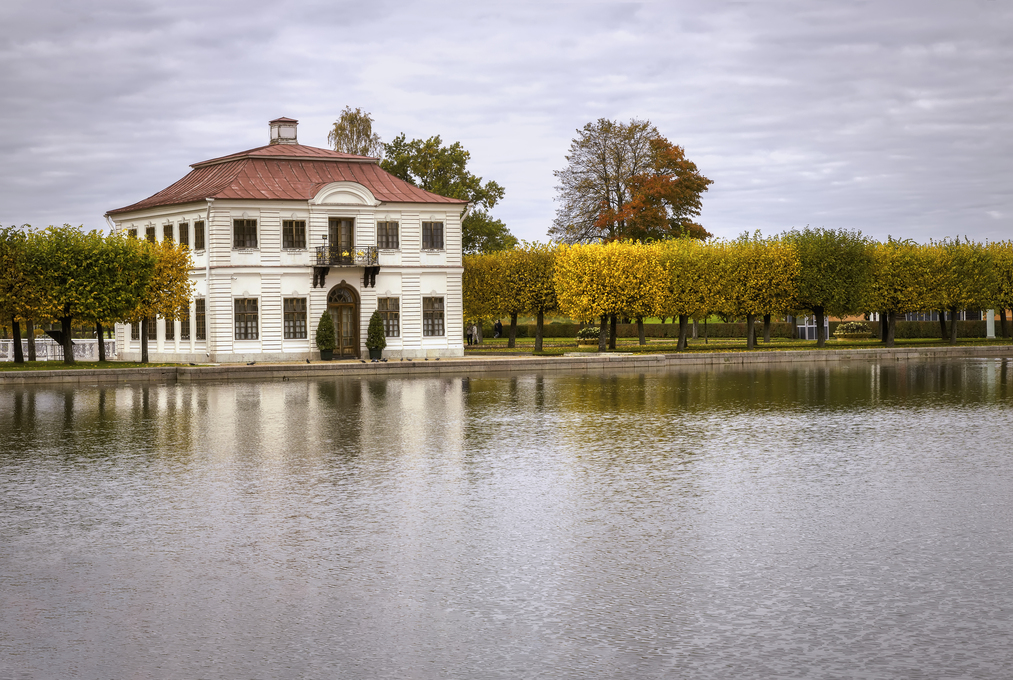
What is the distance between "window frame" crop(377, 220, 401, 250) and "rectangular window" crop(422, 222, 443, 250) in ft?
4.41

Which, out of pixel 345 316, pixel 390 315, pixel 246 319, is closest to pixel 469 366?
pixel 390 315

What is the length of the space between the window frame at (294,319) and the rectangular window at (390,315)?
353 cm

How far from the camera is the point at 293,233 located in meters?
47.4

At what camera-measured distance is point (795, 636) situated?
6504 mm

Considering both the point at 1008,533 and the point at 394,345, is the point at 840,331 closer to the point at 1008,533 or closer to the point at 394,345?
the point at 394,345

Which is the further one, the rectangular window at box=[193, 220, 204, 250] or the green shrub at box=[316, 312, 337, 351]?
the rectangular window at box=[193, 220, 204, 250]

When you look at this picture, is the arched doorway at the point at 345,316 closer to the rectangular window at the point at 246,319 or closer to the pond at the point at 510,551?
the rectangular window at the point at 246,319

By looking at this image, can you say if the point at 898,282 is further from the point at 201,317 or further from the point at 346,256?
the point at 201,317

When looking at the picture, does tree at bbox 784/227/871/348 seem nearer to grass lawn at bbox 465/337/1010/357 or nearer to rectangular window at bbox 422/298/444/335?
grass lawn at bbox 465/337/1010/357

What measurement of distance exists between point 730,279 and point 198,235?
27917 millimetres

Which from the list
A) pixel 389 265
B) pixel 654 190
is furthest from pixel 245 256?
pixel 654 190

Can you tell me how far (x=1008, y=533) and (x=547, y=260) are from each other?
50.5 metres

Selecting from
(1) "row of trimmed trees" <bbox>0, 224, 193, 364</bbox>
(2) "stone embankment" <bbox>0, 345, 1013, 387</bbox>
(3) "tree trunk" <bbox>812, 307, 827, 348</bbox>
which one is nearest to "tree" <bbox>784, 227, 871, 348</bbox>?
(3) "tree trunk" <bbox>812, 307, 827, 348</bbox>

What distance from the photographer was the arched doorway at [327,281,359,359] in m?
48.2
